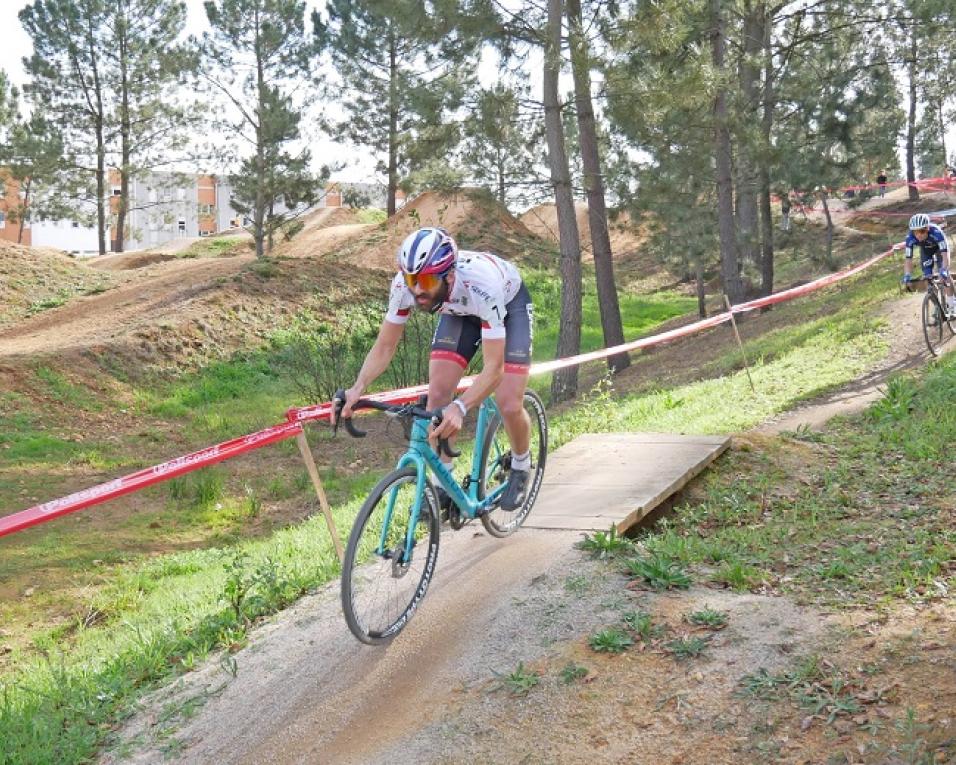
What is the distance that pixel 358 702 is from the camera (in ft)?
16.6

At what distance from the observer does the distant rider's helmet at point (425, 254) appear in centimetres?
526

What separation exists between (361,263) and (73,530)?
26.9 m

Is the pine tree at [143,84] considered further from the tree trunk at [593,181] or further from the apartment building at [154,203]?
the tree trunk at [593,181]

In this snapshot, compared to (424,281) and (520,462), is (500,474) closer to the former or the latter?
(520,462)

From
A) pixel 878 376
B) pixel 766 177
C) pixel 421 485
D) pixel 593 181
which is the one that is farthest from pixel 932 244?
pixel 766 177

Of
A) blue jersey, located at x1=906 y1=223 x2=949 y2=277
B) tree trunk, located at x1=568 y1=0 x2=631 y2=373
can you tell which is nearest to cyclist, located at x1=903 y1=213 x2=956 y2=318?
blue jersey, located at x1=906 y1=223 x2=949 y2=277

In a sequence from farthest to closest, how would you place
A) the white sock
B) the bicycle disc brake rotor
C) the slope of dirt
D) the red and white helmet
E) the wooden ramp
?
the slope of dirt → the wooden ramp → the white sock → the bicycle disc brake rotor → the red and white helmet

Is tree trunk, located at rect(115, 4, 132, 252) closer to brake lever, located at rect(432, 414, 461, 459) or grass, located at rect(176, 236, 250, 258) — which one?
grass, located at rect(176, 236, 250, 258)

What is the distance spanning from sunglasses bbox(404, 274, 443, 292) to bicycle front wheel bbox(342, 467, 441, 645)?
0.97 metres

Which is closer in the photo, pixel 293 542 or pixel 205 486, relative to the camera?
pixel 293 542

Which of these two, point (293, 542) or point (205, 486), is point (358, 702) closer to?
point (293, 542)

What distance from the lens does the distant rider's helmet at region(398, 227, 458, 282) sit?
207 inches

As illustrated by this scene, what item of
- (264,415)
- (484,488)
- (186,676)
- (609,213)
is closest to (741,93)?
(609,213)

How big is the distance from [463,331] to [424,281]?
0.85 meters
